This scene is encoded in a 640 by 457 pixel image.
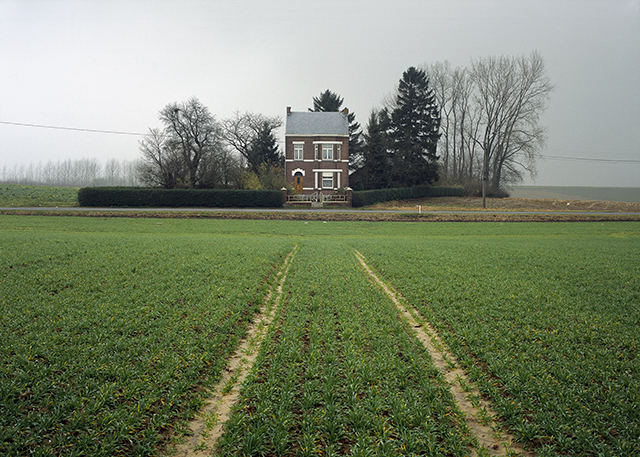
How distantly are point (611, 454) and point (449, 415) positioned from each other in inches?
51.4

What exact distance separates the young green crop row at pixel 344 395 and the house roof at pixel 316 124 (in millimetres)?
43575

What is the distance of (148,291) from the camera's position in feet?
24.6

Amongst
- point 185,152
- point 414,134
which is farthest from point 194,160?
point 414,134

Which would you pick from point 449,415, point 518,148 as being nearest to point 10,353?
point 449,415

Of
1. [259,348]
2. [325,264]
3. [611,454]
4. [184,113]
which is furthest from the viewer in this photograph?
[184,113]

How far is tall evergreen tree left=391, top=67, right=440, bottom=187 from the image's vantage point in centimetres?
4809

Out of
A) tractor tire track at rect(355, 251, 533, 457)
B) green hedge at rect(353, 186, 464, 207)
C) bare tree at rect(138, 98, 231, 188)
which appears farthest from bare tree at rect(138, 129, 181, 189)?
tractor tire track at rect(355, 251, 533, 457)

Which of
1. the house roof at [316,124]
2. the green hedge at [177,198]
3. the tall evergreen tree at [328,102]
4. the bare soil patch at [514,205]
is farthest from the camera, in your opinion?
the tall evergreen tree at [328,102]

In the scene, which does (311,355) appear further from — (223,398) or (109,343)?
(109,343)

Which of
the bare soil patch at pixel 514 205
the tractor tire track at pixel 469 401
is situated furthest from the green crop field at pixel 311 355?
the bare soil patch at pixel 514 205

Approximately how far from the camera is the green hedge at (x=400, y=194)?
1486 inches

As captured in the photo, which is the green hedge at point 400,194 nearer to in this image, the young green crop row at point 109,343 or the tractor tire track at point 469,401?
the young green crop row at point 109,343

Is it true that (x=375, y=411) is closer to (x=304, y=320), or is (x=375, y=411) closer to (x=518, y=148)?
(x=304, y=320)

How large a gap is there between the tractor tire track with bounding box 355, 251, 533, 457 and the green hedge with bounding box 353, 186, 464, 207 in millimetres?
31677
